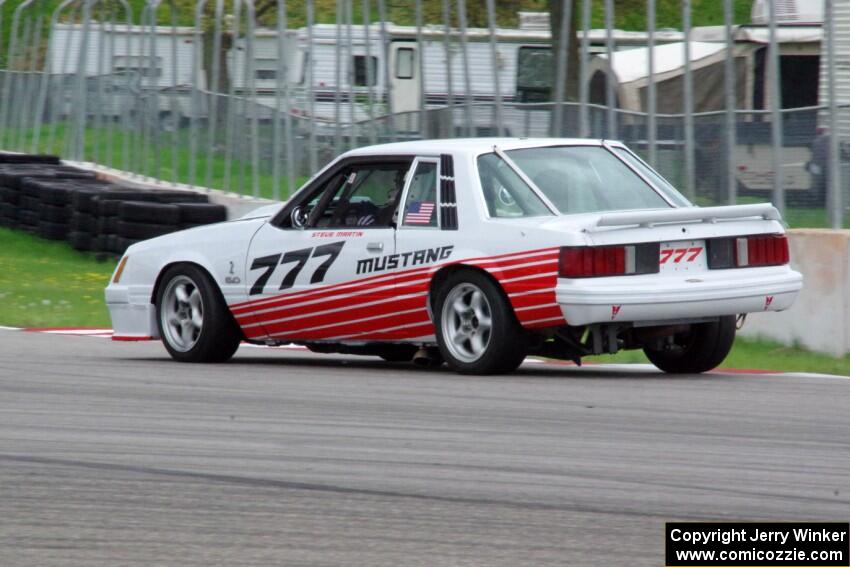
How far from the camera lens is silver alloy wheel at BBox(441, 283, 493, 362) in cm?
999

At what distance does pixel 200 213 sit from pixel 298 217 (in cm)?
870

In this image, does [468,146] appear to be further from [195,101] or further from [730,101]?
[195,101]

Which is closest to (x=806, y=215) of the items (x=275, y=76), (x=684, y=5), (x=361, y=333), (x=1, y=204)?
(x=684, y=5)

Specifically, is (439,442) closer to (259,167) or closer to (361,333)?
(361,333)

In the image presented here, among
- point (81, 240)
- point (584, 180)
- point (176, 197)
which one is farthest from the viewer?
point (81, 240)

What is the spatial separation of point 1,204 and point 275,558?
68.6 ft

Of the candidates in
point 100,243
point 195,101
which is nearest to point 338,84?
point 100,243

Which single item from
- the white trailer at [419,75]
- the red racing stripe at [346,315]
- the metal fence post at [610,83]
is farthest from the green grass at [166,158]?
the red racing stripe at [346,315]

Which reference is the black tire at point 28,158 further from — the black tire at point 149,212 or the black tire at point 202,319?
the black tire at point 202,319

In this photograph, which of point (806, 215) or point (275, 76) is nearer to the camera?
point (806, 215)

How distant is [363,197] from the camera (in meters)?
11.0

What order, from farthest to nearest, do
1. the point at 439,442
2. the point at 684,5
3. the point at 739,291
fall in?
1. the point at 684,5
2. the point at 739,291
3. the point at 439,442

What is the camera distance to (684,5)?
47.4 ft

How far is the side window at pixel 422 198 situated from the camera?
10.5m
